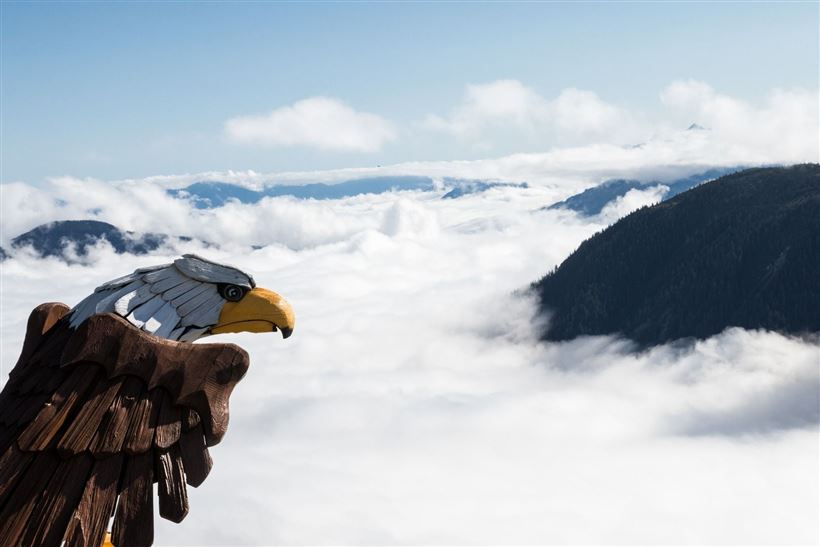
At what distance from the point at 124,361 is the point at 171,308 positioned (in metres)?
1.20

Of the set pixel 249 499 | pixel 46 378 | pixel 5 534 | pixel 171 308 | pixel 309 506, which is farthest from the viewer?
pixel 309 506

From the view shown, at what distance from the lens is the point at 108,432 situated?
30.8ft

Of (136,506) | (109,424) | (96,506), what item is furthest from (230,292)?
(96,506)

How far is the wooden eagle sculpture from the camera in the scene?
30.2ft

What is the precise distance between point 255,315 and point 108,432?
2.63 metres

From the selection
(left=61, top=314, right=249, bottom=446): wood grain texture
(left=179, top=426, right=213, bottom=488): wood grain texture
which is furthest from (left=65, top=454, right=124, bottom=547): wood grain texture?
(left=61, top=314, right=249, bottom=446): wood grain texture

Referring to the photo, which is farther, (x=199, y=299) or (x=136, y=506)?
(x=199, y=299)

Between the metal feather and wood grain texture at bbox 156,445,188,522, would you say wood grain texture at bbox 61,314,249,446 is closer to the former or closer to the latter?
wood grain texture at bbox 156,445,188,522

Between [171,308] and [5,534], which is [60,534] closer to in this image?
[5,534]

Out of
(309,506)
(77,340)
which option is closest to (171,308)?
(77,340)

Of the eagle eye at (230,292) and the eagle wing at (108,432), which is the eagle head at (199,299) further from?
the eagle wing at (108,432)

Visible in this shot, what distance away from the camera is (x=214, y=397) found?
388 inches

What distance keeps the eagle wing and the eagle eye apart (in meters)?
1.26

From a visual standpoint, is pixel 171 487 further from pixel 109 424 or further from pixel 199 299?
pixel 199 299
